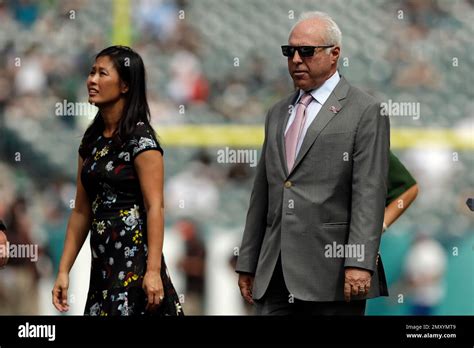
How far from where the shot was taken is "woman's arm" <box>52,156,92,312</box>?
4879mm

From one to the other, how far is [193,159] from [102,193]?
2.69 metres

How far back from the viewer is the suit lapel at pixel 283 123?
4828mm

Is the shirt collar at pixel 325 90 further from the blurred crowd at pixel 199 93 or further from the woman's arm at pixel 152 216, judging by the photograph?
the blurred crowd at pixel 199 93

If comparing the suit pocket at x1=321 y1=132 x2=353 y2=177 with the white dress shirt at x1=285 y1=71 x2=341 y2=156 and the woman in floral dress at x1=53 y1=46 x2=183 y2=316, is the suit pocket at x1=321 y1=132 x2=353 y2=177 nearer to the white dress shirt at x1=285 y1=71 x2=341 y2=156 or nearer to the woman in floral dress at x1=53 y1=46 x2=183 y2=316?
the white dress shirt at x1=285 y1=71 x2=341 y2=156

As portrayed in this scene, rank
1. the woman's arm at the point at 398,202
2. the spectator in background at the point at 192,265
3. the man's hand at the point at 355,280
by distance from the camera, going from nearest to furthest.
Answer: the man's hand at the point at 355,280 < the woman's arm at the point at 398,202 < the spectator in background at the point at 192,265

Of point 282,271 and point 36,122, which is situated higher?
point 36,122

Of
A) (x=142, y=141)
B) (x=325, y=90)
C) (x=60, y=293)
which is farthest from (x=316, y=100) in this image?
(x=60, y=293)

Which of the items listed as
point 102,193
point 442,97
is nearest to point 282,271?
point 102,193

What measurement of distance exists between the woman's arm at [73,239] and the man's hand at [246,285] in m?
0.66

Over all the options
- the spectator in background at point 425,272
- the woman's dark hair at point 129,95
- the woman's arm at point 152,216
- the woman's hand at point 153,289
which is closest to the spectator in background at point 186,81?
the spectator in background at point 425,272

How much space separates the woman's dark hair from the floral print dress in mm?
71

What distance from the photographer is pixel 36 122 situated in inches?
301

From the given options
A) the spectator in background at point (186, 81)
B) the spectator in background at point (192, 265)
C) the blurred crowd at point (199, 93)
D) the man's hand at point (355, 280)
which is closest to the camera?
the man's hand at point (355, 280)

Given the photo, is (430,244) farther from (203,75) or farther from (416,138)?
(203,75)
